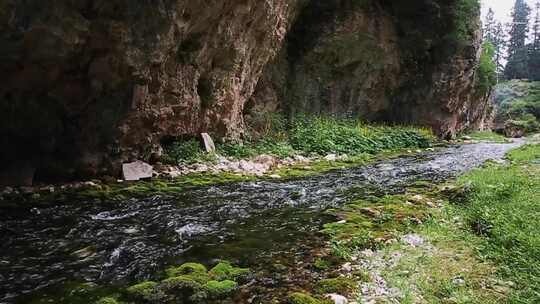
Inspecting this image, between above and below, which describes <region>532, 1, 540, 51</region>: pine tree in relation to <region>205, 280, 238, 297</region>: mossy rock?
above

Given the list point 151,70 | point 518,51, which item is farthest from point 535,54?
point 151,70

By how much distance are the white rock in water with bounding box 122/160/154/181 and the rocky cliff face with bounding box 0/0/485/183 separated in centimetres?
27

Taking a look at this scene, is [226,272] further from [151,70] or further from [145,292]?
[151,70]

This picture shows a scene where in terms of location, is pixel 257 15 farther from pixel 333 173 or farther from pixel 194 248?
pixel 194 248

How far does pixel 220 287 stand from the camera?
3.75 m

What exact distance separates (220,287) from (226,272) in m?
0.39

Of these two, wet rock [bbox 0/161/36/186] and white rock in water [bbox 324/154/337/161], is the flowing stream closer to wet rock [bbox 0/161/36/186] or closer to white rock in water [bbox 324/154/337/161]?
wet rock [bbox 0/161/36/186]

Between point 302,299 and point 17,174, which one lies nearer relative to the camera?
point 302,299

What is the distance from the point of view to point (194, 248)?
502 centimetres

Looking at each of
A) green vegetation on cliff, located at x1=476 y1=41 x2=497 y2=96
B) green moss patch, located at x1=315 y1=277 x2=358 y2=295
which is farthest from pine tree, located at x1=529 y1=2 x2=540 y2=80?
green moss patch, located at x1=315 y1=277 x2=358 y2=295

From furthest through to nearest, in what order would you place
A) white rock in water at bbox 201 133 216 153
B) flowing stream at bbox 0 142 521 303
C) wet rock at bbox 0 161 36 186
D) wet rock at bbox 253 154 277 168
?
wet rock at bbox 253 154 277 168, white rock in water at bbox 201 133 216 153, wet rock at bbox 0 161 36 186, flowing stream at bbox 0 142 521 303

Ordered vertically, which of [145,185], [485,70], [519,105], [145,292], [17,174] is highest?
[485,70]

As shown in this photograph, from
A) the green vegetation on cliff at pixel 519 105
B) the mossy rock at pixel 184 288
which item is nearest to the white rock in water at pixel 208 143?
the mossy rock at pixel 184 288

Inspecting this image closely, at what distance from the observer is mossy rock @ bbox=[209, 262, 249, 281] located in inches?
158
